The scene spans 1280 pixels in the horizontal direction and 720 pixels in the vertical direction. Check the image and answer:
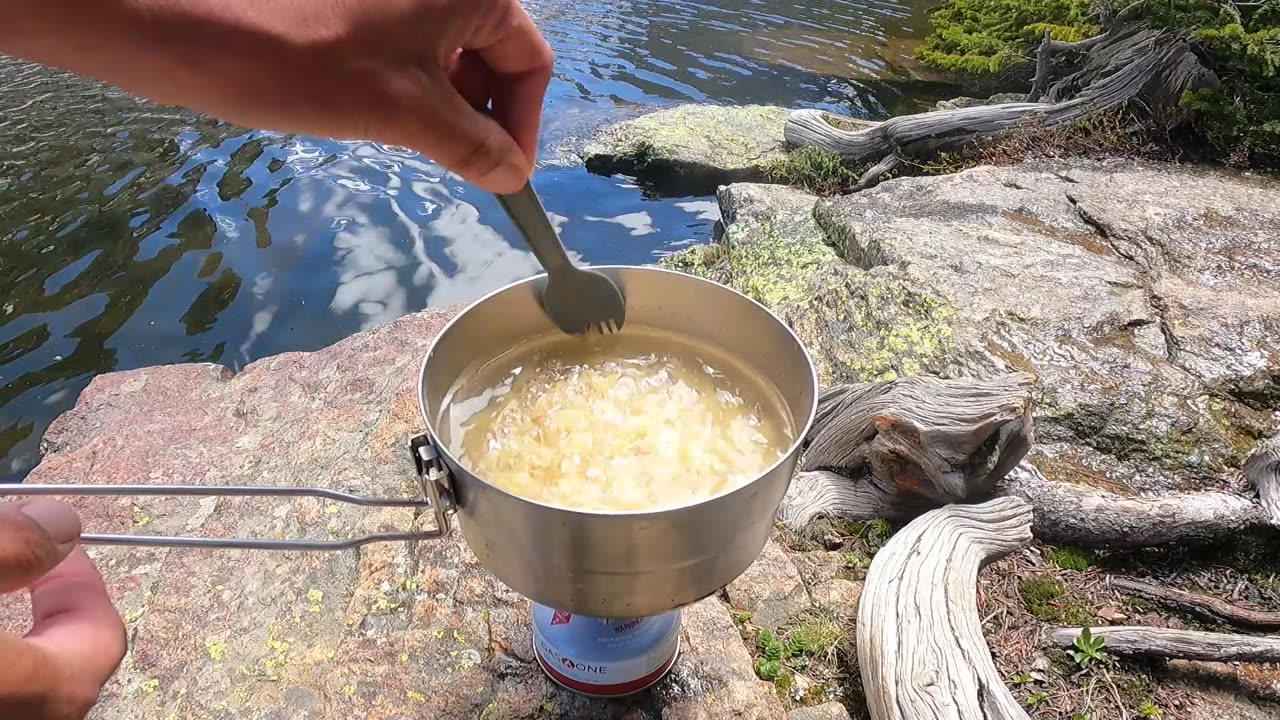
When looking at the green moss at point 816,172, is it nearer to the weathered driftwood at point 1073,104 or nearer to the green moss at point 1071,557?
the weathered driftwood at point 1073,104

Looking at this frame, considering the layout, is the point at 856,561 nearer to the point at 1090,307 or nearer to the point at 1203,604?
the point at 1203,604

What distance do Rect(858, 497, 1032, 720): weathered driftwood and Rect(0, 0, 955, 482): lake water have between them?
445cm

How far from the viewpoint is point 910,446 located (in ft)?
10.7

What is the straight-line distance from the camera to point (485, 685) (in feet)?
7.61

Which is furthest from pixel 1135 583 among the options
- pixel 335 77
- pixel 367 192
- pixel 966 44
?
pixel 966 44

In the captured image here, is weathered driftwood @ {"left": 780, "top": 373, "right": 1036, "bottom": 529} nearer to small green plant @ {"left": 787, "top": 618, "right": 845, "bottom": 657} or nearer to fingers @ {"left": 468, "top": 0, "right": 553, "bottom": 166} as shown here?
small green plant @ {"left": 787, "top": 618, "right": 845, "bottom": 657}

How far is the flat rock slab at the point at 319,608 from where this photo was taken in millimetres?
2305

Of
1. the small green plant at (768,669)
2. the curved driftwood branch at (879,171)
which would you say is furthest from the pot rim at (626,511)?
the curved driftwood branch at (879,171)

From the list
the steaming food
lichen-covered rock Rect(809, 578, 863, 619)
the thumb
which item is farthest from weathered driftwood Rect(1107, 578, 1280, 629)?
the thumb

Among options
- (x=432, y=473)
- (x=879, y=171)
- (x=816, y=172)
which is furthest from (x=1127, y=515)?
(x=816, y=172)

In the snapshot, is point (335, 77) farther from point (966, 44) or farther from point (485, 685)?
point (966, 44)

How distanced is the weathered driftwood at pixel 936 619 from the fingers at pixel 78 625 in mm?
2132

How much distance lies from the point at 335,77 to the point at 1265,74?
7317 millimetres

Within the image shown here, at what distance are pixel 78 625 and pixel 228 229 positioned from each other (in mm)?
6156
